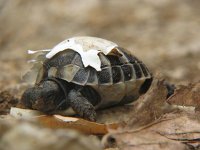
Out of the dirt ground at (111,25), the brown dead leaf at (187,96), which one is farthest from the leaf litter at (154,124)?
the dirt ground at (111,25)

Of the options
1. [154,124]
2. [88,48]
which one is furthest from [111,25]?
[154,124]

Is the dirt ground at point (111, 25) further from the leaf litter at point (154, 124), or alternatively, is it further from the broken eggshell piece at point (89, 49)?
the leaf litter at point (154, 124)

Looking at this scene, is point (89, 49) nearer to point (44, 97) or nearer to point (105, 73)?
point (105, 73)

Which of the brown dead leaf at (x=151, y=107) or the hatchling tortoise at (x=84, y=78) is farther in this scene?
the hatchling tortoise at (x=84, y=78)

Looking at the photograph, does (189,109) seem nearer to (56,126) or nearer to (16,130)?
(56,126)

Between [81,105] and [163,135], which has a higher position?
[81,105]
